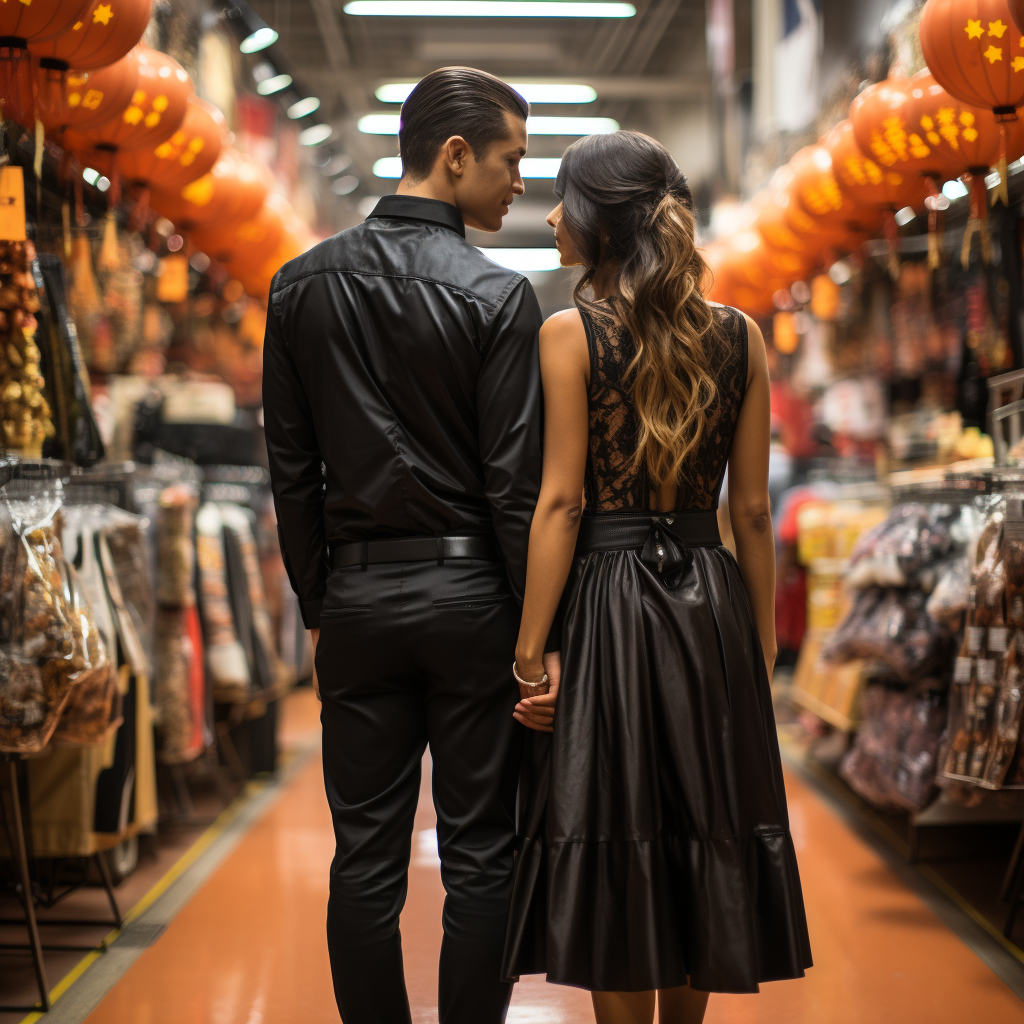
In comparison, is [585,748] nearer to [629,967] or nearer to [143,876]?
[629,967]

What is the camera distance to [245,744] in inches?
215

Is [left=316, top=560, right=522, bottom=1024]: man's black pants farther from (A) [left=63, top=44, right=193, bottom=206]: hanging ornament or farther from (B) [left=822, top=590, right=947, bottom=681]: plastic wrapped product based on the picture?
(B) [left=822, top=590, right=947, bottom=681]: plastic wrapped product

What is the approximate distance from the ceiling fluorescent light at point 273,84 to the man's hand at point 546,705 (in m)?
6.29

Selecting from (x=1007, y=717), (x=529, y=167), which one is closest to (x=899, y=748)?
(x=1007, y=717)

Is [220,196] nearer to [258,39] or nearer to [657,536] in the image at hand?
[258,39]

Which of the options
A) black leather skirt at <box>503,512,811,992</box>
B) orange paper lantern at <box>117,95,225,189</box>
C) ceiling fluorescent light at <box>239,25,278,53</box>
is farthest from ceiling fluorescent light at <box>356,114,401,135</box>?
black leather skirt at <box>503,512,811,992</box>

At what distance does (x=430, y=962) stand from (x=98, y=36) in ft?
8.14

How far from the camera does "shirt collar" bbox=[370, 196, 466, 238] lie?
1.99m

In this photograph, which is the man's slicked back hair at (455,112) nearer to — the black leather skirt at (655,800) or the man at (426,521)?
the man at (426,521)

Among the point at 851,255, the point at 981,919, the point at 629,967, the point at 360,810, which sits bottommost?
the point at 981,919

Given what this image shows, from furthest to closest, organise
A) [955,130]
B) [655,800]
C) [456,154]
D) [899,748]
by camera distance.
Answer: [899,748], [955,130], [456,154], [655,800]

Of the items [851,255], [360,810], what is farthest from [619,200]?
[851,255]

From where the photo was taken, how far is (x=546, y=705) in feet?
6.36

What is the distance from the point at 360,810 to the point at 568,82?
27.1ft
